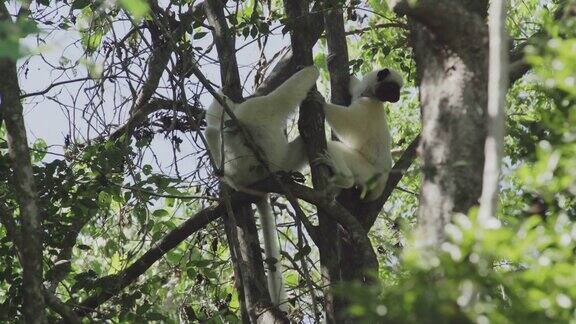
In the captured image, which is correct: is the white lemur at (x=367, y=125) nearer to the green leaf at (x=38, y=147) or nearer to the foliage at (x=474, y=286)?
the green leaf at (x=38, y=147)

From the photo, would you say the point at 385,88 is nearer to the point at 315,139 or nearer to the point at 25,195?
the point at 315,139

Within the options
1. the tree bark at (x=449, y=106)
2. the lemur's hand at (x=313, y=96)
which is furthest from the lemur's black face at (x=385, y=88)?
the tree bark at (x=449, y=106)

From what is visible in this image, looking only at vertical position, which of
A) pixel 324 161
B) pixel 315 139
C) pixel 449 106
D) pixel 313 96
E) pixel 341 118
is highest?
pixel 341 118

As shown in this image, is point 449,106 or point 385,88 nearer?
point 449,106

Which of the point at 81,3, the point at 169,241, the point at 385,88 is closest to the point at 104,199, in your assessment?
the point at 169,241

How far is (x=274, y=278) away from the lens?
640cm

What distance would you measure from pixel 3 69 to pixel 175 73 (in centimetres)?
111

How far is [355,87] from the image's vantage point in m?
7.77

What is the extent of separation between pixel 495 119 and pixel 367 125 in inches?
196

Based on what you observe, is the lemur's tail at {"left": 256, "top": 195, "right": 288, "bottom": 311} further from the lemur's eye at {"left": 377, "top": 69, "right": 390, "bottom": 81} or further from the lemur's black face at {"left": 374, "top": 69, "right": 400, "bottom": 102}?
the lemur's eye at {"left": 377, "top": 69, "right": 390, "bottom": 81}

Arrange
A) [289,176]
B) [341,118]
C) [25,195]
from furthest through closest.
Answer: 1. [341,118]
2. [289,176]
3. [25,195]

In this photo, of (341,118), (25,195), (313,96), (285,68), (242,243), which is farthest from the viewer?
(341,118)

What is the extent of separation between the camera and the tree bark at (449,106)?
333 cm

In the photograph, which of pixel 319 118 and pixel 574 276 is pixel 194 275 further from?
pixel 574 276
